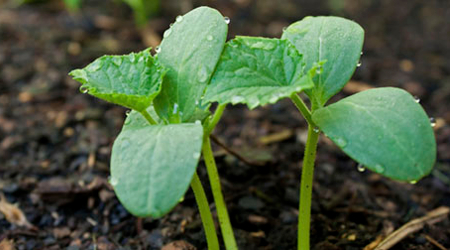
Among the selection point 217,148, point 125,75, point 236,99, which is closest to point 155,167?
point 236,99

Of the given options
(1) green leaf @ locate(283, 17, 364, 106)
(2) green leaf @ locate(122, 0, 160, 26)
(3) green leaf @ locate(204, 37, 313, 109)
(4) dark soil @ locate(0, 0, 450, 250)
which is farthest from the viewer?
(2) green leaf @ locate(122, 0, 160, 26)

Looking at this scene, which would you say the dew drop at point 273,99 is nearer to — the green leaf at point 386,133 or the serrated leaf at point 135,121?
the green leaf at point 386,133

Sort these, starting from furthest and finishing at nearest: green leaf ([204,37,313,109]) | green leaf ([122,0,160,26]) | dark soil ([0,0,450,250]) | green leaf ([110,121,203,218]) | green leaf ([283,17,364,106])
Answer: green leaf ([122,0,160,26]) < dark soil ([0,0,450,250]) < green leaf ([283,17,364,106]) < green leaf ([204,37,313,109]) < green leaf ([110,121,203,218])

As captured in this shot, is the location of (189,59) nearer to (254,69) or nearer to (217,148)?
(254,69)

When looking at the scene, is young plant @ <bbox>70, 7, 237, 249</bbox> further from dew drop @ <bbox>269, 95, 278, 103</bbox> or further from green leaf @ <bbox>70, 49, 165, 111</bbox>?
dew drop @ <bbox>269, 95, 278, 103</bbox>

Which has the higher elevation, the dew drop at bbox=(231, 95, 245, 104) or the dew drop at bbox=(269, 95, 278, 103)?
the dew drop at bbox=(269, 95, 278, 103)

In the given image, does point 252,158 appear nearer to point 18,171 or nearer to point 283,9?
point 18,171

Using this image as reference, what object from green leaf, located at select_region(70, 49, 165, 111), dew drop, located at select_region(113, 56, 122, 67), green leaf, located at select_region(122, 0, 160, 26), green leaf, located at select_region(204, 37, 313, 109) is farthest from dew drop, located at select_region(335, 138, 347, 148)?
green leaf, located at select_region(122, 0, 160, 26)
